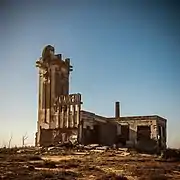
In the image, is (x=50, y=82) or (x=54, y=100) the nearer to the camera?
(x=54, y=100)

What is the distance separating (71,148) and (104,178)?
1818 cm

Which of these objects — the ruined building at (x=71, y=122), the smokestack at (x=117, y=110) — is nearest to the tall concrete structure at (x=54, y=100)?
the ruined building at (x=71, y=122)

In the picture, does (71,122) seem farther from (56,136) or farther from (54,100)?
(54,100)

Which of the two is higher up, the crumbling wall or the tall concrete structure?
the tall concrete structure

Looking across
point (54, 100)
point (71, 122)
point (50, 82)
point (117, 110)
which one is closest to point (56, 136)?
point (71, 122)

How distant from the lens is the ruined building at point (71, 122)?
34.0m

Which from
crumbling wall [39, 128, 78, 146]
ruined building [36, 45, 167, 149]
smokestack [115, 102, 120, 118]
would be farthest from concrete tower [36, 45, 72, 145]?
smokestack [115, 102, 120, 118]

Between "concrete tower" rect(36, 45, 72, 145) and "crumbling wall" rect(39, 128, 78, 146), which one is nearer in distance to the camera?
"crumbling wall" rect(39, 128, 78, 146)

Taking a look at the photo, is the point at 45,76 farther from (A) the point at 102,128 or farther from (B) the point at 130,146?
(B) the point at 130,146

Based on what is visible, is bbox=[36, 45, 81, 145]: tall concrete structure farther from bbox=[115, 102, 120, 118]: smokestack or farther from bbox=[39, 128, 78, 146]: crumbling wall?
bbox=[115, 102, 120, 118]: smokestack

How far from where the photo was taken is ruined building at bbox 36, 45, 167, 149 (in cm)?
3397

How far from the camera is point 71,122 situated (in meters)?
33.6

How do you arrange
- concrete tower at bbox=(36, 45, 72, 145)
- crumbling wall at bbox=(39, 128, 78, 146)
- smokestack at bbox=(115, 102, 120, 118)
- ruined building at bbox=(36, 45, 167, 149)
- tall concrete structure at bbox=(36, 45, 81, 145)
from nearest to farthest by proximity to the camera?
crumbling wall at bbox=(39, 128, 78, 146) → ruined building at bbox=(36, 45, 167, 149) → tall concrete structure at bbox=(36, 45, 81, 145) → concrete tower at bbox=(36, 45, 72, 145) → smokestack at bbox=(115, 102, 120, 118)

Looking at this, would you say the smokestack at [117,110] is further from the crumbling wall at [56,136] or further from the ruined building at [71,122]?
the crumbling wall at [56,136]
